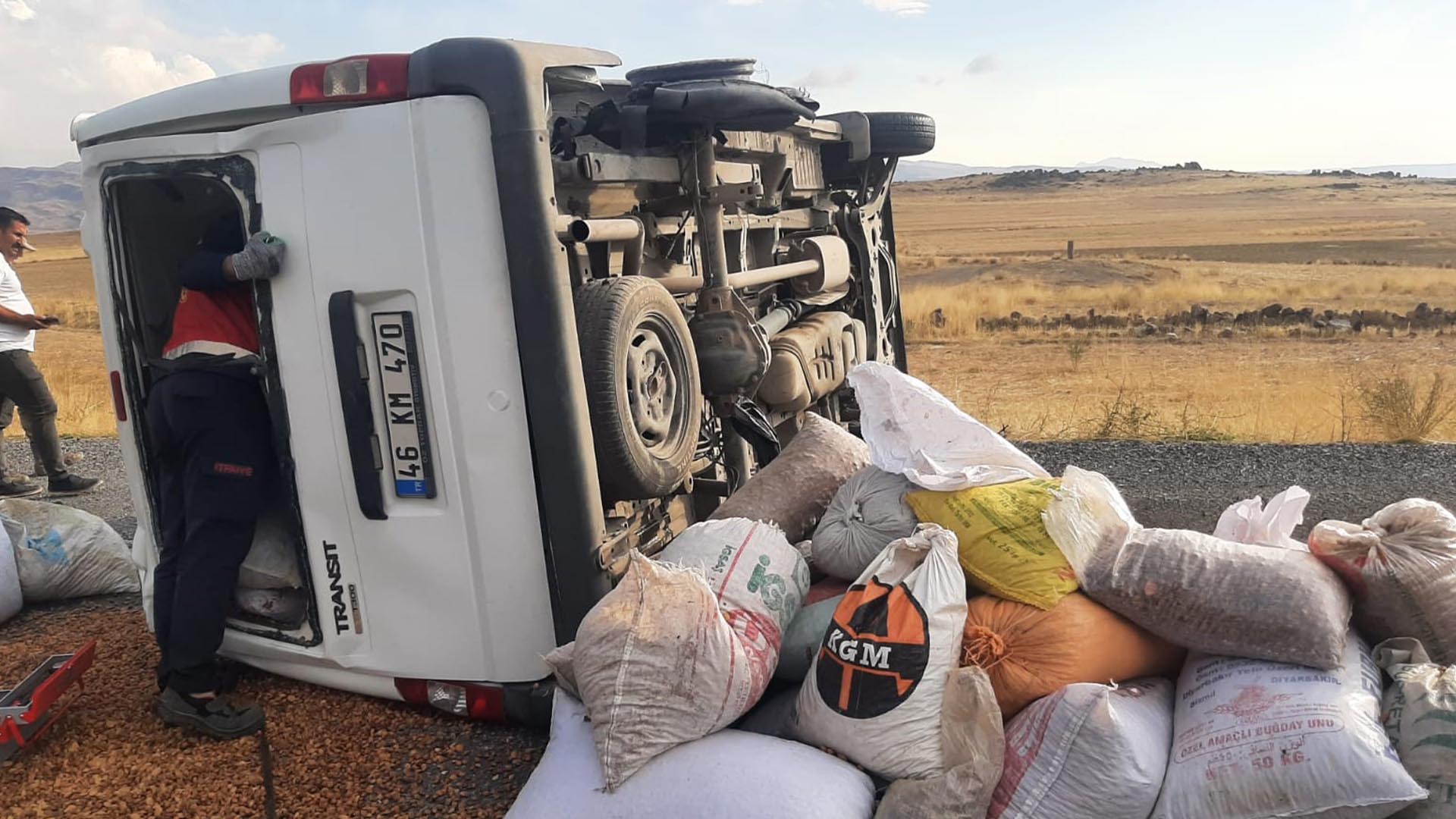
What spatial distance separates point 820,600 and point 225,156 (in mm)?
2009

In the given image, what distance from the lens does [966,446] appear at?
10.3ft

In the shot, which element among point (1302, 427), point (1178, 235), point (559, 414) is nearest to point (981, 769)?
point (559, 414)

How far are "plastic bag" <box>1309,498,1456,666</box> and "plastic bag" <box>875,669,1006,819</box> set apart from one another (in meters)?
0.97

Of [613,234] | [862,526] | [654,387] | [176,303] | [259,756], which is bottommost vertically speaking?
[259,756]

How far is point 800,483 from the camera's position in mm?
3484

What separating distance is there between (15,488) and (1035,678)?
6.46 meters

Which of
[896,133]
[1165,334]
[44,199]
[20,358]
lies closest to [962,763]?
[896,133]

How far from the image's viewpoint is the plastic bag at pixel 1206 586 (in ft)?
7.94

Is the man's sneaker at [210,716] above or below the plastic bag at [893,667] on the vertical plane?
below

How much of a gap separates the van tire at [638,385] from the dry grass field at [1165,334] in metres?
4.81

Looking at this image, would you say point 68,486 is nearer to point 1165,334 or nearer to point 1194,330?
point 1165,334

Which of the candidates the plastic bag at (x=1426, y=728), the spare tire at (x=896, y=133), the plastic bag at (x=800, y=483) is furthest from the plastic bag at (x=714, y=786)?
the spare tire at (x=896, y=133)

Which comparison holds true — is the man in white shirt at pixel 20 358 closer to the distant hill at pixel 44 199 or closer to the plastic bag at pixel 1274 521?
the plastic bag at pixel 1274 521

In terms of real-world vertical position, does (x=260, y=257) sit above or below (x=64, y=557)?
above
